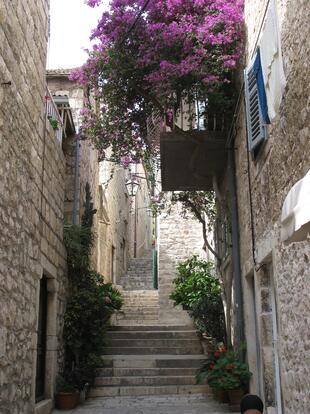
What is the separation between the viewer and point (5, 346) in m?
5.17

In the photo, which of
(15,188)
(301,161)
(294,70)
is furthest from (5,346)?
(294,70)

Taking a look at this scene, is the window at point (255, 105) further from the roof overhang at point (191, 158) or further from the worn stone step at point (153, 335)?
the worn stone step at point (153, 335)

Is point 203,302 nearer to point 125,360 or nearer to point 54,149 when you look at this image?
point 125,360

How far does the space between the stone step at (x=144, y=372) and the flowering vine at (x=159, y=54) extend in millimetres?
4282

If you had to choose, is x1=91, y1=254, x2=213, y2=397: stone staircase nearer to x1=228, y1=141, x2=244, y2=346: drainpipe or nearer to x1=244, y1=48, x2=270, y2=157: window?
x1=228, y1=141, x2=244, y2=346: drainpipe

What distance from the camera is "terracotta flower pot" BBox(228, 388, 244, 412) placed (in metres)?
7.07

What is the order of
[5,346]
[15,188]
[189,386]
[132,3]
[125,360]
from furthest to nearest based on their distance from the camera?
1. [125,360]
2. [189,386]
3. [132,3]
4. [15,188]
5. [5,346]

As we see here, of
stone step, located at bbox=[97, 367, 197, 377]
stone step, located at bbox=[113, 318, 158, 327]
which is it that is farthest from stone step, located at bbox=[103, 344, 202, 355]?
stone step, located at bbox=[113, 318, 158, 327]

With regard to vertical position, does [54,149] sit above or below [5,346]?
above

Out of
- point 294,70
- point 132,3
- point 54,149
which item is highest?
point 132,3

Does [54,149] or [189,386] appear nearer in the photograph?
[54,149]

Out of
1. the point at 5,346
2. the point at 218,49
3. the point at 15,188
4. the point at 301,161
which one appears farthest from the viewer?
the point at 218,49

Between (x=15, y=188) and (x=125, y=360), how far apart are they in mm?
5015

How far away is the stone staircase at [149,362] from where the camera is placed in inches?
342
